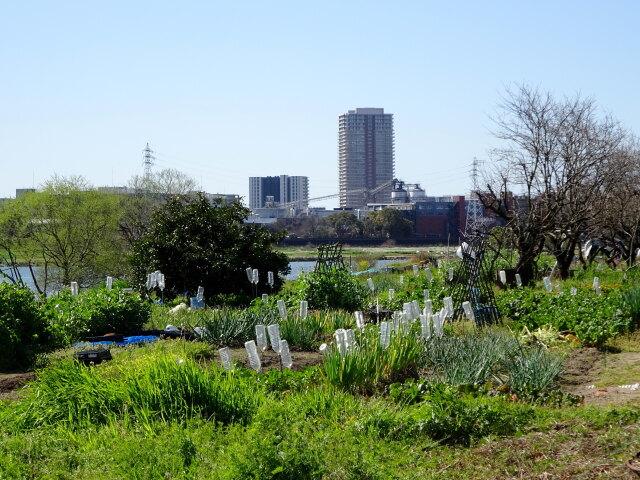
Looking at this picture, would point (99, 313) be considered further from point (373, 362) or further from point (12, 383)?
point (373, 362)

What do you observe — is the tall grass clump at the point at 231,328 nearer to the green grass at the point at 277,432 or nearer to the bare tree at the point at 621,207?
the green grass at the point at 277,432

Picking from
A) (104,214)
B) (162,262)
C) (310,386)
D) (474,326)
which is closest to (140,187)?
(104,214)

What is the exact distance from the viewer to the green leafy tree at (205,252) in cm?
2017

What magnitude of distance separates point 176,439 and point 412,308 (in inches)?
198

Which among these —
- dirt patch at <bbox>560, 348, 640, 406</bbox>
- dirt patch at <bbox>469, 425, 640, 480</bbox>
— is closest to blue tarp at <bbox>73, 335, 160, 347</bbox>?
dirt patch at <bbox>560, 348, 640, 406</bbox>

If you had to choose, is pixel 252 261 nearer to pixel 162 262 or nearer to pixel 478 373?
pixel 162 262

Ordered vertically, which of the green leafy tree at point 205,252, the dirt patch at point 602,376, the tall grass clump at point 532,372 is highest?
the green leafy tree at point 205,252

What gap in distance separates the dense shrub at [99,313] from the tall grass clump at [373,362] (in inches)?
195

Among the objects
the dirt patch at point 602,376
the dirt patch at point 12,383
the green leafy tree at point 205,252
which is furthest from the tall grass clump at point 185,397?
the green leafy tree at point 205,252

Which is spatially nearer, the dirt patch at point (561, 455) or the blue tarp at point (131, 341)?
the dirt patch at point (561, 455)

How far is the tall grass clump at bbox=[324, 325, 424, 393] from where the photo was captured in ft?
26.3

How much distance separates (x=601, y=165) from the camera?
24.4 meters

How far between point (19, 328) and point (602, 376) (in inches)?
270

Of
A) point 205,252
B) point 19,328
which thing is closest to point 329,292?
point 205,252
